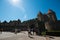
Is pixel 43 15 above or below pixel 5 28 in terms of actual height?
above

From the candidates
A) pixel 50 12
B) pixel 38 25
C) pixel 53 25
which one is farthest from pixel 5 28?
pixel 38 25

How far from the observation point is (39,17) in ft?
241

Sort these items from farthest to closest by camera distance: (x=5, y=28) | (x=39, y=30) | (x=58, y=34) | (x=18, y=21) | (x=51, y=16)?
(x=18, y=21) → (x=5, y=28) → (x=51, y=16) → (x=39, y=30) → (x=58, y=34)

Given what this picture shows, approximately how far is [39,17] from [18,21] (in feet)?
110

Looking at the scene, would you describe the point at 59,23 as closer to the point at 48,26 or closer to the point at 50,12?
the point at 48,26

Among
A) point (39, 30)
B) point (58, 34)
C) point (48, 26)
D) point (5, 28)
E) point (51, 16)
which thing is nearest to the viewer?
point (58, 34)

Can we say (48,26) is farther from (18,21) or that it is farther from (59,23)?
(18,21)

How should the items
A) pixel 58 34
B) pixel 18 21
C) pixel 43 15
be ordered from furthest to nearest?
pixel 18 21 < pixel 43 15 < pixel 58 34

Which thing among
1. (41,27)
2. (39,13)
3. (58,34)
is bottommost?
(58,34)

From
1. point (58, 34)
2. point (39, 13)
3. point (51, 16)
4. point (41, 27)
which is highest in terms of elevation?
point (39, 13)

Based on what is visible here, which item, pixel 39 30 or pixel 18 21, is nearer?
pixel 39 30

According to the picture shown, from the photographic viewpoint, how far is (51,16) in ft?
201

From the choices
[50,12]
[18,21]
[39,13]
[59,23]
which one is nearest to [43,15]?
[39,13]

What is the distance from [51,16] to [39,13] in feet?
46.7
